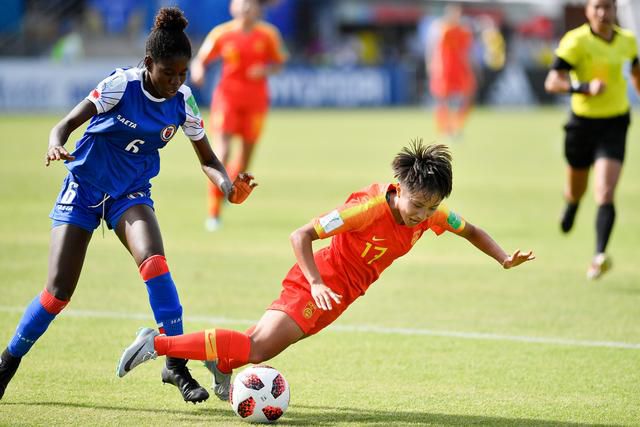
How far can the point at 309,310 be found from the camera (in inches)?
216

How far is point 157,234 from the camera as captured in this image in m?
5.71

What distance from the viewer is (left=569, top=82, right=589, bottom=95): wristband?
29.9 ft

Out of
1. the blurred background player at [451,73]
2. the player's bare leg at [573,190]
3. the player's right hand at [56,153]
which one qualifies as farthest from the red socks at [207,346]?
the blurred background player at [451,73]

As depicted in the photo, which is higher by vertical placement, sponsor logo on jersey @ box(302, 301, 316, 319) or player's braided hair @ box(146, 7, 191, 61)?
player's braided hair @ box(146, 7, 191, 61)

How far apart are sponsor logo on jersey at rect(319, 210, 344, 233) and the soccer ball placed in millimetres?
835

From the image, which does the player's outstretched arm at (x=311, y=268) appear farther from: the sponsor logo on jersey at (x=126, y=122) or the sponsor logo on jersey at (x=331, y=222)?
the sponsor logo on jersey at (x=126, y=122)

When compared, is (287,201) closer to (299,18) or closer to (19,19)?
(19,19)

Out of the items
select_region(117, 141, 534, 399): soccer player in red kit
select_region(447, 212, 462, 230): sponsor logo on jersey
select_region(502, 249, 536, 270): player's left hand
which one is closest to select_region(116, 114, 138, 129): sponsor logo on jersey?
select_region(117, 141, 534, 399): soccer player in red kit

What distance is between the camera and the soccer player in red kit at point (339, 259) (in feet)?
17.5

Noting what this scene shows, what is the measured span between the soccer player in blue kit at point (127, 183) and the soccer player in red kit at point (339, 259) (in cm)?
34

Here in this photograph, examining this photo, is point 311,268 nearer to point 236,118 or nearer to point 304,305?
point 304,305

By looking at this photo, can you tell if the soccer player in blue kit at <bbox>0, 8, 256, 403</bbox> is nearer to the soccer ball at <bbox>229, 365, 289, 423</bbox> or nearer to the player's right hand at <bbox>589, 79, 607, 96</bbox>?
the soccer ball at <bbox>229, 365, 289, 423</bbox>

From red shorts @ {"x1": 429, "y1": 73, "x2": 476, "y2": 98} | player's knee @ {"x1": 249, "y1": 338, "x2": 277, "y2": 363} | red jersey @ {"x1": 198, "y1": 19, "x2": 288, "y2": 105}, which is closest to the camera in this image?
player's knee @ {"x1": 249, "y1": 338, "x2": 277, "y2": 363}

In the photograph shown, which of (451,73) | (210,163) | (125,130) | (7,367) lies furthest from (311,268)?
(451,73)
